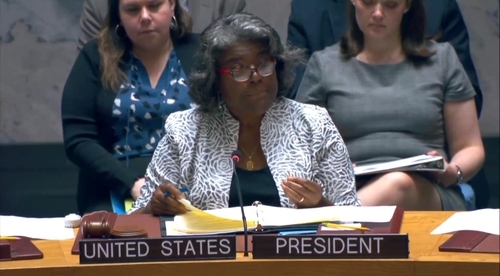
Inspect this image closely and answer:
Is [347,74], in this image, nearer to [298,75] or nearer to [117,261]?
[298,75]

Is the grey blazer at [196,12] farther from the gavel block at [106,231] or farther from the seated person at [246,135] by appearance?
the gavel block at [106,231]

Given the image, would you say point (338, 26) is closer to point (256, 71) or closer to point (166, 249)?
point (256, 71)

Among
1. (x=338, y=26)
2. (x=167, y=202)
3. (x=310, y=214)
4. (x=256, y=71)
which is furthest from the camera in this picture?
(x=338, y=26)

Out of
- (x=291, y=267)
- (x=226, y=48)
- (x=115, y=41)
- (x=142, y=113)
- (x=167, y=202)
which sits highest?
(x=115, y=41)

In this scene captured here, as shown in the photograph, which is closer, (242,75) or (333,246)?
(333,246)

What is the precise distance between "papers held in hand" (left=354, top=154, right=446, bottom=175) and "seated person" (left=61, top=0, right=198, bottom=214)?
686 millimetres

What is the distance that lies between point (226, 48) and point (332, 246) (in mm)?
956

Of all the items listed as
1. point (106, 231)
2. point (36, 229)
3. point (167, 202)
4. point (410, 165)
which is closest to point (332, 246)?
point (106, 231)

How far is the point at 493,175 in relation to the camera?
4281mm

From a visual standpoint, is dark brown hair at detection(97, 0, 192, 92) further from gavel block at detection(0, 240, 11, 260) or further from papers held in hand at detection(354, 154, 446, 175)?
gavel block at detection(0, 240, 11, 260)

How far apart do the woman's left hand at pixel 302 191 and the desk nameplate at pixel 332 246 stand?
Result: 487mm

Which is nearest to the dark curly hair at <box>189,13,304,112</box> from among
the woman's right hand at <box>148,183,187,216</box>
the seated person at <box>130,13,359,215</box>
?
the seated person at <box>130,13,359,215</box>

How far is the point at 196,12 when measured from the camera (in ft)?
12.6

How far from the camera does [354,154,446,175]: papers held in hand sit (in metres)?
3.18
